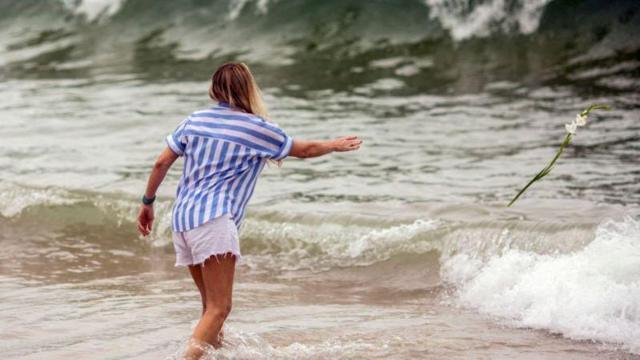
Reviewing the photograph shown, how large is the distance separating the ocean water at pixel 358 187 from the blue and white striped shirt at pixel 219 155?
0.89m

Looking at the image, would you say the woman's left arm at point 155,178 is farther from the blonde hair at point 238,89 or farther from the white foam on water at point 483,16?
the white foam on water at point 483,16

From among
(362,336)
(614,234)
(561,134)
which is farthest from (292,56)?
(362,336)

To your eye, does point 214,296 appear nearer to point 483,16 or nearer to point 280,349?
point 280,349

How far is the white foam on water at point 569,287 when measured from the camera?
7.20m

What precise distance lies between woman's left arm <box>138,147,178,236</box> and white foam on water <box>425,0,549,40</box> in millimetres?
Answer: 13559

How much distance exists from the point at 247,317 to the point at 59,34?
1647 centimetres

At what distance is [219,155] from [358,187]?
5480 millimetres

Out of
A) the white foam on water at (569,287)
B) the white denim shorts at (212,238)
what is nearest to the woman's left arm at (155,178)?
the white denim shorts at (212,238)

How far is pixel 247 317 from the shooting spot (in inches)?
308

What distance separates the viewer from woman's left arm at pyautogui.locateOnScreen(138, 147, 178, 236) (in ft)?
20.7

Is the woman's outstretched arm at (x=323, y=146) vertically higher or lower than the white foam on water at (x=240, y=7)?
lower

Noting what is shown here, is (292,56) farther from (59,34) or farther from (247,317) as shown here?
(247,317)

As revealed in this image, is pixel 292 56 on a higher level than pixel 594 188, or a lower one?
higher

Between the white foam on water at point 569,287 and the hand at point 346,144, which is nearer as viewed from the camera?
the hand at point 346,144
